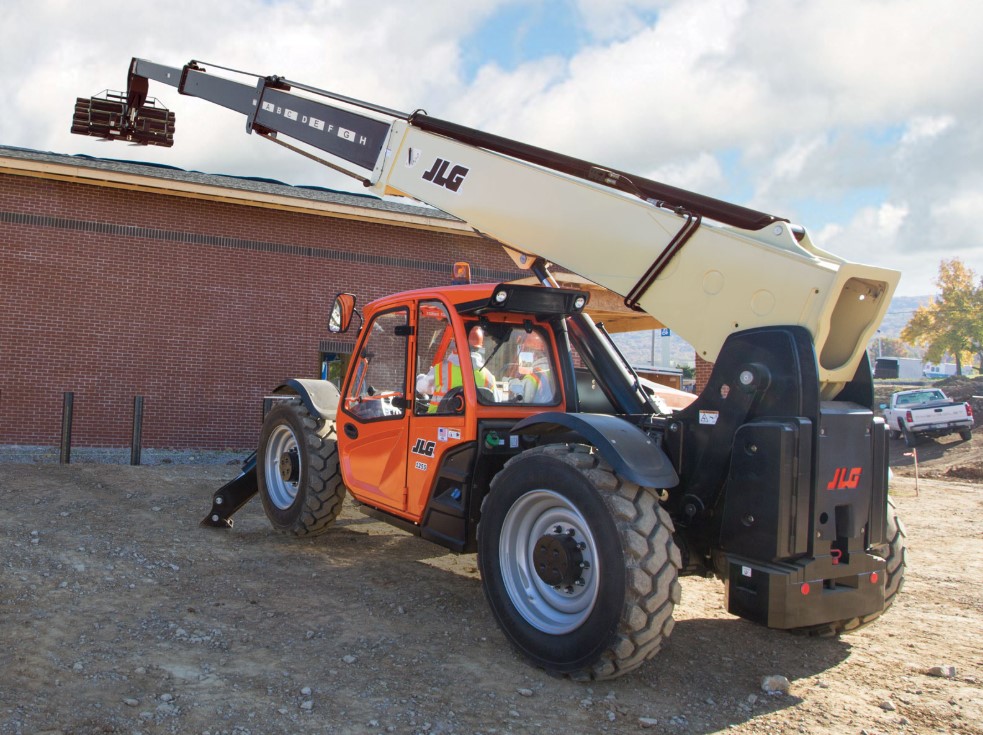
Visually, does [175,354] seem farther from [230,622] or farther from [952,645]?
[952,645]

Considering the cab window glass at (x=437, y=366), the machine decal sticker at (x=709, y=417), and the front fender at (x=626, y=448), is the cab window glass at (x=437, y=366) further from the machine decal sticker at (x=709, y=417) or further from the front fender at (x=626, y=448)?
the machine decal sticker at (x=709, y=417)

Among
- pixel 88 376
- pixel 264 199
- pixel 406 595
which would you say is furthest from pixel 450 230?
pixel 406 595

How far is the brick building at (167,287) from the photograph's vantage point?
14.3 m

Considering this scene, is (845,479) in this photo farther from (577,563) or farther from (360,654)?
(360,654)

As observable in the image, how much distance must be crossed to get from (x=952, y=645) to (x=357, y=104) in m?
5.85

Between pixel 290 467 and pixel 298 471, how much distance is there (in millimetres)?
93

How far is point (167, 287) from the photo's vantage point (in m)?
15.1

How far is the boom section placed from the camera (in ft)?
13.8

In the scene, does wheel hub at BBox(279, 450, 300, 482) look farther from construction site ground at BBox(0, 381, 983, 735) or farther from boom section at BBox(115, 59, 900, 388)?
boom section at BBox(115, 59, 900, 388)

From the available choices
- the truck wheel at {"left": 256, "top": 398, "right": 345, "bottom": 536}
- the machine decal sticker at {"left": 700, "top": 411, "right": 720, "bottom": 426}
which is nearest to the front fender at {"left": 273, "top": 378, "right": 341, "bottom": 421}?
the truck wheel at {"left": 256, "top": 398, "right": 345, "bottom": 536}

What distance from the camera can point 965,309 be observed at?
2072 inches

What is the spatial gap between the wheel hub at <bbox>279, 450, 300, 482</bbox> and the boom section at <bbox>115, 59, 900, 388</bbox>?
271 centimetres

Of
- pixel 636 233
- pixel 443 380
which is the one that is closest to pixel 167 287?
pixel 443 380

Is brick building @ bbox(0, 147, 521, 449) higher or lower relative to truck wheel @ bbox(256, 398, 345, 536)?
higher
